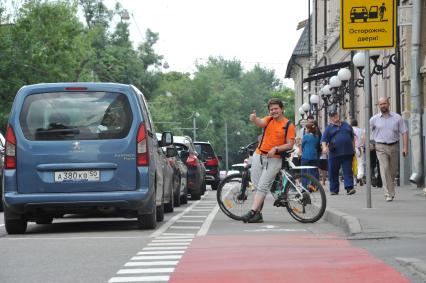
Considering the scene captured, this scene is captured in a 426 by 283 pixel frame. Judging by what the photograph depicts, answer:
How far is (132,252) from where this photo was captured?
1092 cm

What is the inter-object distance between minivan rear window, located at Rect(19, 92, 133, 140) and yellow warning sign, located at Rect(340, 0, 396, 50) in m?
3.68

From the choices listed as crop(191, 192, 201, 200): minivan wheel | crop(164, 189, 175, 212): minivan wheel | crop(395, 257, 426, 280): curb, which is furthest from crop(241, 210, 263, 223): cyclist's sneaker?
crop(191, 192, 201, 200): minivan wheel

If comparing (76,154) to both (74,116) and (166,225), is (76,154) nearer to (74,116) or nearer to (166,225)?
(74,116)

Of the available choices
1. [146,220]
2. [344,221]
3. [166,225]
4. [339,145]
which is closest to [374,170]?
[339,145]

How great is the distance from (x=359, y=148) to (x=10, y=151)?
15.2 m

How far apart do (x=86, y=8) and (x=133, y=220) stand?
10800cm

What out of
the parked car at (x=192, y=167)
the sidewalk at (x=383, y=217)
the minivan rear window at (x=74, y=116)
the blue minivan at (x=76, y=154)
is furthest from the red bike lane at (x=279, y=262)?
the parked car at (x=192, y=167)

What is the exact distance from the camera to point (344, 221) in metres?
14.2

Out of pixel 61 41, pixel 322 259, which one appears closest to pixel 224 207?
pixel 322 259

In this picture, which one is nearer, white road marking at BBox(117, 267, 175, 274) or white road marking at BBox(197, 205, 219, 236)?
white road marking at BBox(117, 267, 175, 274)

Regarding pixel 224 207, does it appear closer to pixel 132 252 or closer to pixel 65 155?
pixel 65 155

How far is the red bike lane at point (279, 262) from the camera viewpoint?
850 centimetres

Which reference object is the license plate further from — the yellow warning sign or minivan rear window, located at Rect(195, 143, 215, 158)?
minivan rear window, located at Rect(195, 143, 215, 158)

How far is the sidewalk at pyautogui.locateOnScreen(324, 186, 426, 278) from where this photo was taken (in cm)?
1234
